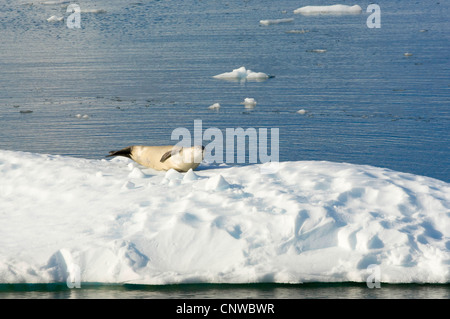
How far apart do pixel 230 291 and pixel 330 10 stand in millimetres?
16299

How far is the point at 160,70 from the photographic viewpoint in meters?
13.8

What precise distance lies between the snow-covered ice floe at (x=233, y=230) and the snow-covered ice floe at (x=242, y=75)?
20.9 feet

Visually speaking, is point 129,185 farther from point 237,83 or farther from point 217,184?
point 237,83

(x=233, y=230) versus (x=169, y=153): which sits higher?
(x=169, y=153)

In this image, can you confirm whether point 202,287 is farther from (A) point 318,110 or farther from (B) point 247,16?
(B) point 247,16

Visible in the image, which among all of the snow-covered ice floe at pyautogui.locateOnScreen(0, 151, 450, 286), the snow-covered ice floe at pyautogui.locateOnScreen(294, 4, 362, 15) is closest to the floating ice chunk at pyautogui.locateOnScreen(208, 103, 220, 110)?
the snow-covered ice floe at pyautogui.locateOnScreen(0, 151, 450, 286)

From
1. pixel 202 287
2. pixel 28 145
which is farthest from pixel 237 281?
pixel 28 145

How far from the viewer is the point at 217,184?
20.9 feet

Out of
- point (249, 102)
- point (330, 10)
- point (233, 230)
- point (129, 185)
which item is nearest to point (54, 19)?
point (330, 10)

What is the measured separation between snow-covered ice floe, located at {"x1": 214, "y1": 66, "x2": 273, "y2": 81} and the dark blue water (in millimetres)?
220

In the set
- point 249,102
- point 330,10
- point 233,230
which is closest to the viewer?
point 233,230

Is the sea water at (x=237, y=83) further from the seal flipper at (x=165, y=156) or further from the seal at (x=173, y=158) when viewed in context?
the seal flipper at (x=165, y=156)

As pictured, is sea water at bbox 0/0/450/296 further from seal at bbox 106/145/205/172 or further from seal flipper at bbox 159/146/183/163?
seal flipper at bbox 159/146/183/163

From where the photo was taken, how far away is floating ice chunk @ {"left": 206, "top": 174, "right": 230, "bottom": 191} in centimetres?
639
